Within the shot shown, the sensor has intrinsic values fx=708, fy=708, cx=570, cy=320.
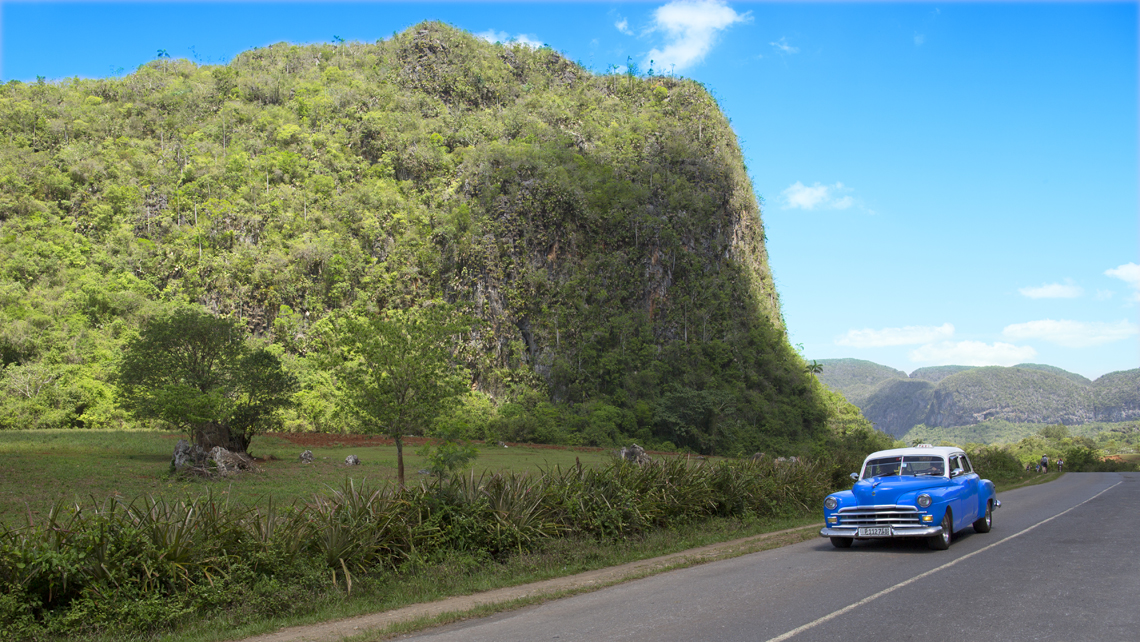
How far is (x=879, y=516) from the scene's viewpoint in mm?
12914

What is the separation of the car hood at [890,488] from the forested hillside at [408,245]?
178ft

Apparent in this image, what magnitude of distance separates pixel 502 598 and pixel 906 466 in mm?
8811

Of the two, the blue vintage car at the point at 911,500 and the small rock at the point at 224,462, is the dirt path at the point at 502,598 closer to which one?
the blue vintage car at the point at 911,500

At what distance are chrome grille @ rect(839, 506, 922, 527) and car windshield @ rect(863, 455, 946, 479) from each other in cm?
152

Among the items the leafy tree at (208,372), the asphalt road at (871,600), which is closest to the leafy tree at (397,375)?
the leafy tree at (208,372)

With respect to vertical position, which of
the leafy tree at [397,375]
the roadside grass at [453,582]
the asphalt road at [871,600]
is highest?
the leafy tree at [397,375]

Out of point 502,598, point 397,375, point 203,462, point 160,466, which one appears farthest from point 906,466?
point 160,466

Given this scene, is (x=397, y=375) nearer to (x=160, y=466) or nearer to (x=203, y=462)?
(x=203, y=462)

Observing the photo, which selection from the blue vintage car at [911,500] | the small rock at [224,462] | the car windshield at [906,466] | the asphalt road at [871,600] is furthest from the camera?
the small rock at [224,462]

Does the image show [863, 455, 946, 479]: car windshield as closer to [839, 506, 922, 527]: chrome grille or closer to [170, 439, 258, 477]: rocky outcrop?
[839, 506, 922, 527]: chrome grille

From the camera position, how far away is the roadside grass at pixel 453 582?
8641mm

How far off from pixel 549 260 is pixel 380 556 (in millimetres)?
82091

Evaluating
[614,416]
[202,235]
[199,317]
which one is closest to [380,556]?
[199,317]

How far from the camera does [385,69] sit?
420 ft
